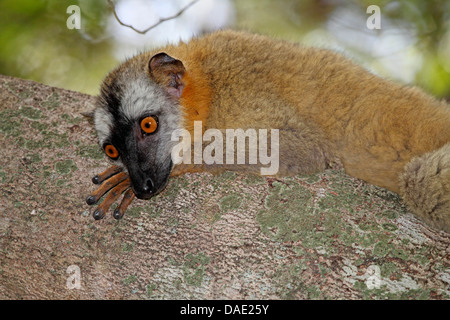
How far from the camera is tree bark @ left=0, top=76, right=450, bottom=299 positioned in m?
2.74

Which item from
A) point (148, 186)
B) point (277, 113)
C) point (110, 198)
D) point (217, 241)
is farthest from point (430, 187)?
point (110, 198)

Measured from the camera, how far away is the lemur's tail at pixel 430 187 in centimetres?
338

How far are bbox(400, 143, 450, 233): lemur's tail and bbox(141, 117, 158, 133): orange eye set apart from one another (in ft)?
7.75

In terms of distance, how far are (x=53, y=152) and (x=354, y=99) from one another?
2.82 meters

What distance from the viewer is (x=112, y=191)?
142 inches

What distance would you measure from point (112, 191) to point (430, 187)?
272cm

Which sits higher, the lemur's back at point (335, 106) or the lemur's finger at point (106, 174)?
the lemur's back at point (335, 106)

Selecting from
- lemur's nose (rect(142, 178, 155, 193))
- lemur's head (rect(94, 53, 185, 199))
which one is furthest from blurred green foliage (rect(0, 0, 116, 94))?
lemur's nose (rect(142, 178, 155, 193))

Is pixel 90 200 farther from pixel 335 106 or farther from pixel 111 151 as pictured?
pixel 335 106

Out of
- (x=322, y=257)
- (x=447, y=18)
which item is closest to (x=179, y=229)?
(x=322, y=257)

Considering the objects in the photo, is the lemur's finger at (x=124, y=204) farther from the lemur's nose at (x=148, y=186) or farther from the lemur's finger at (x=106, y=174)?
the lemur's finger at (x=106, y=174)

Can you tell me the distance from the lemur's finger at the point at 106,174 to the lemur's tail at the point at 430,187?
8.38ft

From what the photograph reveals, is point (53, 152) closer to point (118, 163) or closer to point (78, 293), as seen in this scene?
point (118, 163)

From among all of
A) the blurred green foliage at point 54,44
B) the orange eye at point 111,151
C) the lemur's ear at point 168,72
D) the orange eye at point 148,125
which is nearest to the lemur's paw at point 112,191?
the orange eye at point 111,151
